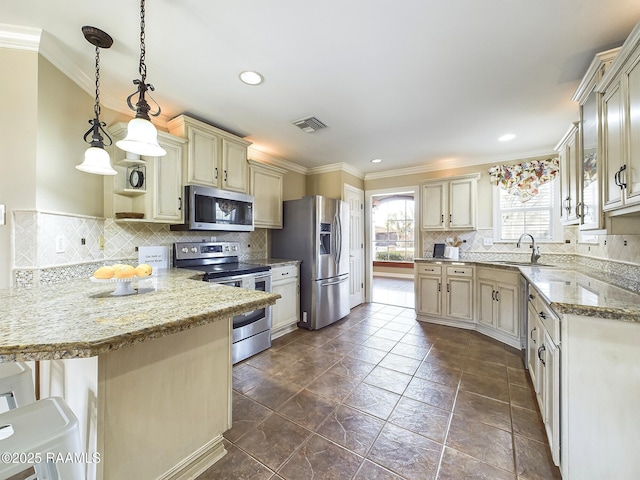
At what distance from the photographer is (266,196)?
11.7 feet

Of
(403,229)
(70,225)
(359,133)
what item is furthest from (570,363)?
(403,229)

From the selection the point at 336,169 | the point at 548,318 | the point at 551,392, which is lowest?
the point at 551,392

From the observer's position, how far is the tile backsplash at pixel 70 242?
1.61 m

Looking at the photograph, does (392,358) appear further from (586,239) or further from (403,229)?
(403,229)

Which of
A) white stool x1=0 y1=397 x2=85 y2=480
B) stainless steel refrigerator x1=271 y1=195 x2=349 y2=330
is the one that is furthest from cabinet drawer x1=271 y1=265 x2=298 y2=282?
white stool x1=0 y1=397 x2=85 y2=480

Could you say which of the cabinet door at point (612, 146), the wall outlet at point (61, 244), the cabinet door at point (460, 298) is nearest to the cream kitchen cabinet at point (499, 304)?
the cabinet door at point (460, 298)

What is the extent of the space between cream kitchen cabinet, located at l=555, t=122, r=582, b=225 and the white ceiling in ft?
1.19

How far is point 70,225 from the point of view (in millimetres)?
1908

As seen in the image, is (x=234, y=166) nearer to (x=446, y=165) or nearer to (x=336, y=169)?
(x=336, y=169)

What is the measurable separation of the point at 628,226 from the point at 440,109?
163cm

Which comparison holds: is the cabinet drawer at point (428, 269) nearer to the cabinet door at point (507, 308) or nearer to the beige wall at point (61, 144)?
the cabinet door at point (507, 308)

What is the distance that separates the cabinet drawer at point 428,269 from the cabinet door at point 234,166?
2.63 metres

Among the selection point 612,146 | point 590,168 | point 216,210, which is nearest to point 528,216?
point 590,168

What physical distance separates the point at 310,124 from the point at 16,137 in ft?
7.21
